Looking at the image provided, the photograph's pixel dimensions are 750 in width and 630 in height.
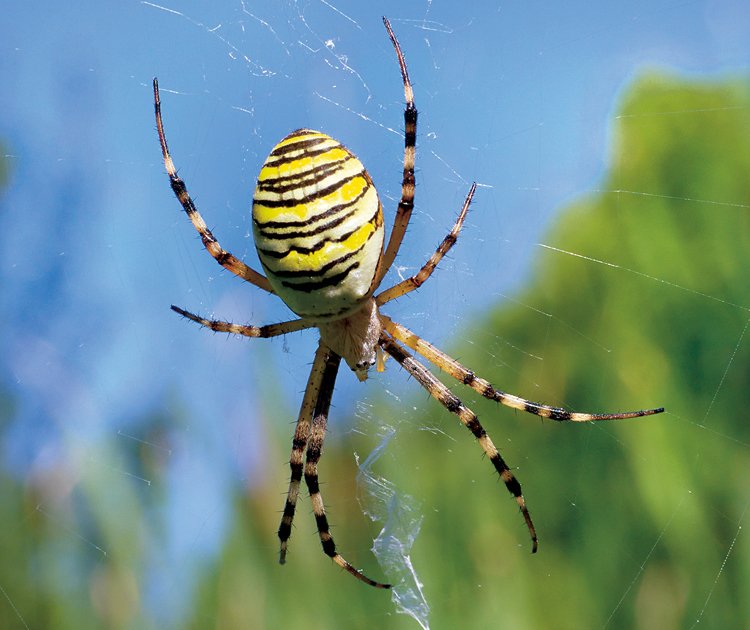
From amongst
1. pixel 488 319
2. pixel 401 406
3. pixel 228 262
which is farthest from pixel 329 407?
pixel 488 319

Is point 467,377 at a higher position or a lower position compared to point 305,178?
lower

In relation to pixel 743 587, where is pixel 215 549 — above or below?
below

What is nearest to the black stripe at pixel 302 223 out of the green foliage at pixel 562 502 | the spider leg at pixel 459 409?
the green foliage at pixel 562 502

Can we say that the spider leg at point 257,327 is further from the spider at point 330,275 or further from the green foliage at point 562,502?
the green foliage at point 562,502

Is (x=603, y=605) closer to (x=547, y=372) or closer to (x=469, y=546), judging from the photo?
(x=469, y=546)

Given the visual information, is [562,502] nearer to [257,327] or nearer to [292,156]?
[257,327]

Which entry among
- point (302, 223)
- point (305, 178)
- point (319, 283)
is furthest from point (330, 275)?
point (305, 178)
